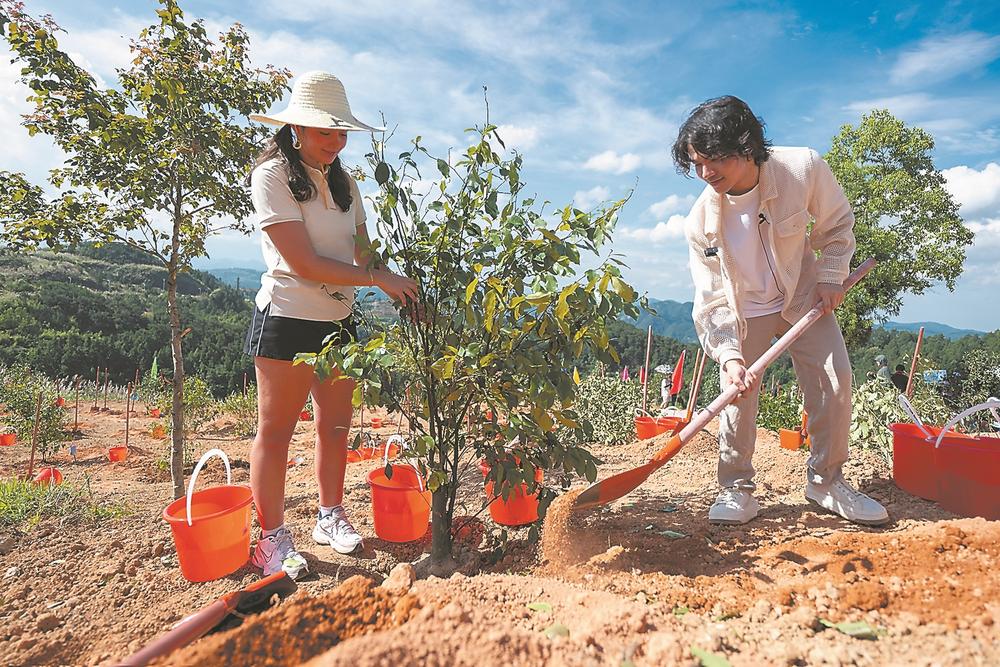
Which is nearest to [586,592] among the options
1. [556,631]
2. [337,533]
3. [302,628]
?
[556,631]

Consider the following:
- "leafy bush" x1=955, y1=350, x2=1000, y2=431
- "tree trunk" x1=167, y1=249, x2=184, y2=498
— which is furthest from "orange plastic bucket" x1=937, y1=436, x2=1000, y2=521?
"leafy bush" x1=955, y1=350, x2=1000, y2=431

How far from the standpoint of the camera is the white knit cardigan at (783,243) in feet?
7.75

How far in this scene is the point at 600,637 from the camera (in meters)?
1.29

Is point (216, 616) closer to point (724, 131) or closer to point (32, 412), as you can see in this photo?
point (724, 131)

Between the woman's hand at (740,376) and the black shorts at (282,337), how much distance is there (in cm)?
157

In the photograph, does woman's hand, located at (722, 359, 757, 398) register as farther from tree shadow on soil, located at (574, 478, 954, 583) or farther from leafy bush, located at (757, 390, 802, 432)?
leafy bush, located at (757, 390, 802, 432)

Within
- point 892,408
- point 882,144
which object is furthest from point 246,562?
point 882,144

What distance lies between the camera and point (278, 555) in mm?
2258

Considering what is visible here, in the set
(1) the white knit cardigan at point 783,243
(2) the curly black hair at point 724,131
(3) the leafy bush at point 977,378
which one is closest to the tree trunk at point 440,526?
(1) the white knit cardigan at point 783,243

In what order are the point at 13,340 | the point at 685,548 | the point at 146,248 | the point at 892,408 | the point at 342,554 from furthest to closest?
the point at 13,340 < the point at 892,408 < the point at 146,248 < the point at 342,554 < the point at 685,548

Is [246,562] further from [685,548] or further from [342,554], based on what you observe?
[685,548]

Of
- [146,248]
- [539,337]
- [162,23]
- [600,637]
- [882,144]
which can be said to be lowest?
[600,637]

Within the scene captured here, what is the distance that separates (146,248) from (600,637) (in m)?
3.56

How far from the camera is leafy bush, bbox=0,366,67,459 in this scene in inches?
245
